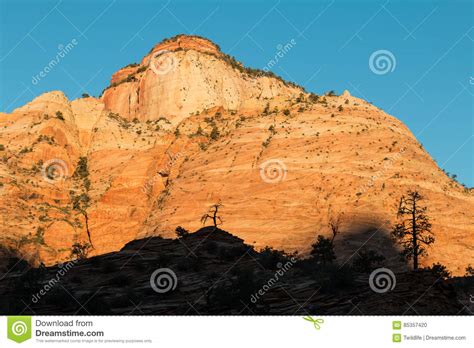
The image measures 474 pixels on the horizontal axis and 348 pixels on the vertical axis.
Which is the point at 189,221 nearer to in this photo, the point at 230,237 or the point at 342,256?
the point at 342,256

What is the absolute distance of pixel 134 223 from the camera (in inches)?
3157

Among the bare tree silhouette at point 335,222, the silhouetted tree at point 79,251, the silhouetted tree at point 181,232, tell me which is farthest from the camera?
the silhouetted tree at point 79,251

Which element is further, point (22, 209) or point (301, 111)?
point (301, 111)

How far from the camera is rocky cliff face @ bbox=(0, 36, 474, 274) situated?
6469 cm

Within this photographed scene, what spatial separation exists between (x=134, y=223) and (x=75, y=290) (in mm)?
50485

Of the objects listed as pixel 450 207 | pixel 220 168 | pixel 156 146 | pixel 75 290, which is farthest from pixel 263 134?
pixel 75 290

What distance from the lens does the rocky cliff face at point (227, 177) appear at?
6469 cm
